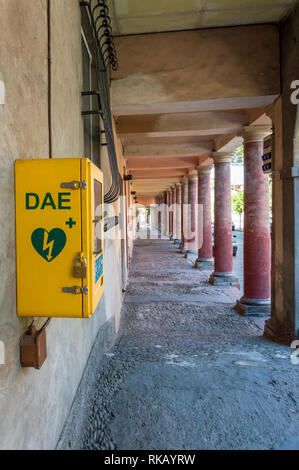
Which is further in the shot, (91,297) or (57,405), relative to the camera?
(57,405)

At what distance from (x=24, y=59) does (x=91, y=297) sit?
52.5 inches

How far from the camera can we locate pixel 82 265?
1606 mm

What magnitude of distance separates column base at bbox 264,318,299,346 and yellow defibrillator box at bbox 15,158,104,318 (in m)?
4.00

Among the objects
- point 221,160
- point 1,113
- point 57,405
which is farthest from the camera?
point 221,160

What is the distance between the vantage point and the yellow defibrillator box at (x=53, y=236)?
1.56m

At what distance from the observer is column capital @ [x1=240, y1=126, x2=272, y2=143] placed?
20.8 feet

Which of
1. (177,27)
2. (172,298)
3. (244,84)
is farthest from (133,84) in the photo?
(172,298)

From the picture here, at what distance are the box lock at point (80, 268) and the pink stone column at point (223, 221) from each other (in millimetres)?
7929

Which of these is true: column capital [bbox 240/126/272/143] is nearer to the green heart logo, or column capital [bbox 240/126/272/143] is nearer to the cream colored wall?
the cream colored wall

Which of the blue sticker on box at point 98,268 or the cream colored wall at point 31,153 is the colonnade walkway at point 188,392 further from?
the blue sticker on box at point 98,268

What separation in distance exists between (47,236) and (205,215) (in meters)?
10.7

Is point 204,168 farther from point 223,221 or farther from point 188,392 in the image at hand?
point 188,392

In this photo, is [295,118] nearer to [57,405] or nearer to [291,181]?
[291,181]

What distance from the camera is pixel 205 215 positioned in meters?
11.9
